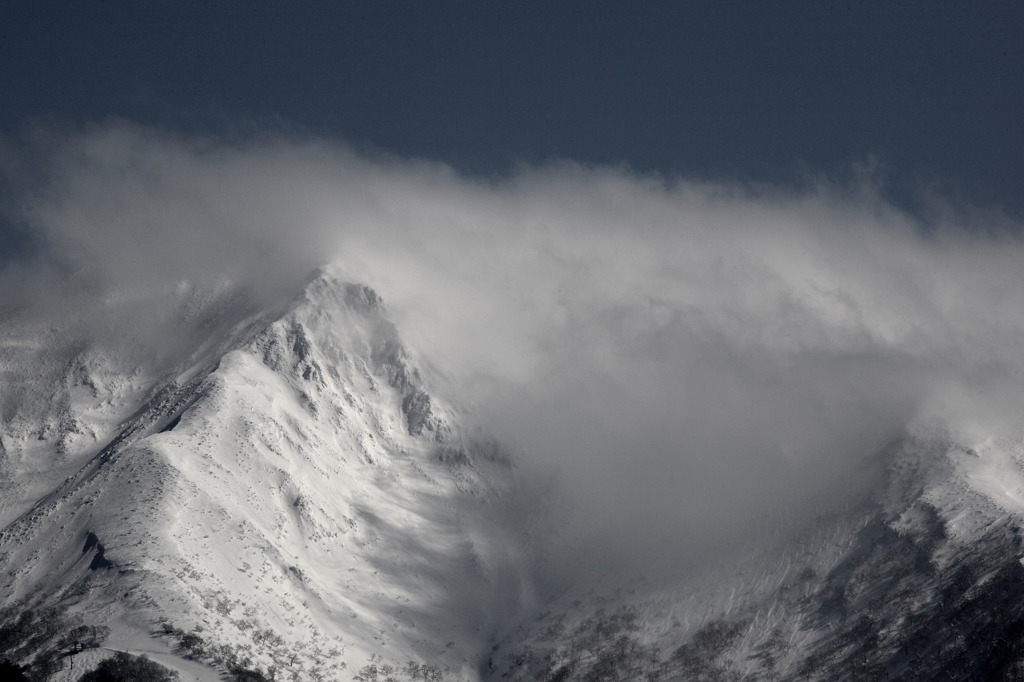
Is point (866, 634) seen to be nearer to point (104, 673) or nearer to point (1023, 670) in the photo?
point (1023, 670)

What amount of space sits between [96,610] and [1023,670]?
172 meters

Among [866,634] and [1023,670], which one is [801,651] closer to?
[866,634]

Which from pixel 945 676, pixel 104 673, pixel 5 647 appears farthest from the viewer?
pixel 5 647

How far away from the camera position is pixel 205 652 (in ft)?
583

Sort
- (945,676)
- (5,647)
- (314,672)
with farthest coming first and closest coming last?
(314,672)
(5,647)
(945,676)

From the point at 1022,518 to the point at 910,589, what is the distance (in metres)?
28.0

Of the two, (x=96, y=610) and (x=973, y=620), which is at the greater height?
(x=96, y=610)

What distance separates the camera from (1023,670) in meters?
157

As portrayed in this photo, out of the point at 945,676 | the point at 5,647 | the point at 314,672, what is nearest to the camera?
the point at 945,676

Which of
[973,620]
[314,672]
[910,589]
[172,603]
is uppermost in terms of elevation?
[172,603]

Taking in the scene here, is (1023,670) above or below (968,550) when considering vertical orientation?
below

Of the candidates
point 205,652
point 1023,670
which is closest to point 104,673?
point 205,652

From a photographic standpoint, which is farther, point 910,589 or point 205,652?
point 910,589

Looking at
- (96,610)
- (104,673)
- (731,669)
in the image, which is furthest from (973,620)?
(96,610)
